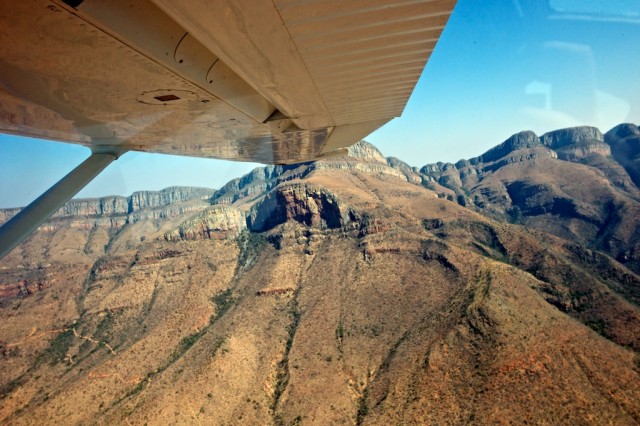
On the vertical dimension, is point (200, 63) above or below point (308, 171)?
below

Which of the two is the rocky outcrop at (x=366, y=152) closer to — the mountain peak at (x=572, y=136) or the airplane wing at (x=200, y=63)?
the mountain peak at (x=572, y=136)

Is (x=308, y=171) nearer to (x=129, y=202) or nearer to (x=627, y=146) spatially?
(x=129, y=202)

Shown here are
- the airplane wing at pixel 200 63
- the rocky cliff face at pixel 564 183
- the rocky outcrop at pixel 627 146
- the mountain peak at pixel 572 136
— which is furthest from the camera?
the mountain peak at pixel 572 136

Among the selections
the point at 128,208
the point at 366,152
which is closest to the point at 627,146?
the point at 366,152

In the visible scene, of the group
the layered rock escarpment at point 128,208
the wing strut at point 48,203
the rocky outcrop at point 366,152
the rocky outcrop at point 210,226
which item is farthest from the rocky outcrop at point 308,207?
the layered rock escarpment at point 128,208

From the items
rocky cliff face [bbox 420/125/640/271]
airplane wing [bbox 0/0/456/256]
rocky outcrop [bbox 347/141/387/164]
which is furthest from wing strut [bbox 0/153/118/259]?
rocky outcrop [bbox 347/141/387/164]

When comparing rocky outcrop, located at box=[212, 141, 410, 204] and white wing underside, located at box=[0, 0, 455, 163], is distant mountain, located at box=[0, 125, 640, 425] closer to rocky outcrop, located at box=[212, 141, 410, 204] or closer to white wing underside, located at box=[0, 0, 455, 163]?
rocky outcrop, located at box=[212, 141, 410, 204]
